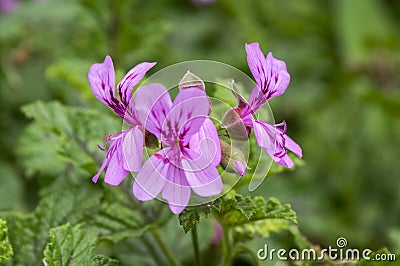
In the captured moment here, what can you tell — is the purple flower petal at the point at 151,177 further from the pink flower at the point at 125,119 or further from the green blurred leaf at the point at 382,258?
the green blurred leaf at the point at 382,258

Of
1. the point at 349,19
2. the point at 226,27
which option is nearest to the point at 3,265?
the point at 226,27

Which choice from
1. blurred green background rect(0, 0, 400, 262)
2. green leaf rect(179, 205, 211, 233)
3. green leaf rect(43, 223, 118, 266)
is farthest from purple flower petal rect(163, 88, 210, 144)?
blurred green background rect(0, 0, 400, 262)

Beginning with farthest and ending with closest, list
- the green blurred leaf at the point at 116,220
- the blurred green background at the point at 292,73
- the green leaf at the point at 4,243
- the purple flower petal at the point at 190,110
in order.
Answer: the blurred green background at the point at 292,73
the green blurred leaf at the point at 116,220
the green leaf at the point at 4,243
the purple flower petal at the point at 190,110

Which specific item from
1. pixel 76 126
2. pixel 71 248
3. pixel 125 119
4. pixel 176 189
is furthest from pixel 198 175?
pixel 76 126

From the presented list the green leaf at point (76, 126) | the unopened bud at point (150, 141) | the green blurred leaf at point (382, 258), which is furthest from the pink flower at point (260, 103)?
the green leaf at point (76, 126)

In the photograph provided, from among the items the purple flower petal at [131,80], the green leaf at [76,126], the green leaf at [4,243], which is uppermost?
the green leaf at [76,126]

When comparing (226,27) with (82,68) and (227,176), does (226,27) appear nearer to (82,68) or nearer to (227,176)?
(82,68)
